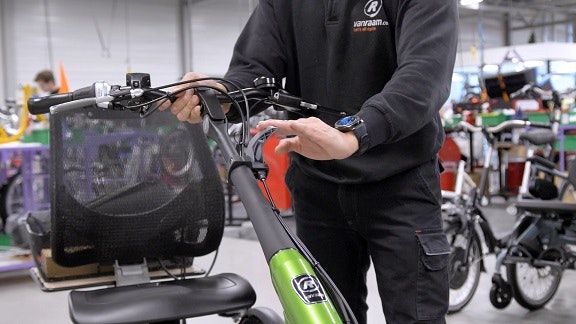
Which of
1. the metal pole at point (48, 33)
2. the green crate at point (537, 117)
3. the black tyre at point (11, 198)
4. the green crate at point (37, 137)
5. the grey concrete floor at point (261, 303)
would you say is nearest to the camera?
the grey concrete floor at point (261, 303)

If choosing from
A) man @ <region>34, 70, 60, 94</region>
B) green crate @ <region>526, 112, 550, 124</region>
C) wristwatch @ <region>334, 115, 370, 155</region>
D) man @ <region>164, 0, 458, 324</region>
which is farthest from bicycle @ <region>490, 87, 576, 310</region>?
man @ <region>34, 70, 60, 94</region>

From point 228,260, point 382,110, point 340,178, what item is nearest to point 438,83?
point 382,110

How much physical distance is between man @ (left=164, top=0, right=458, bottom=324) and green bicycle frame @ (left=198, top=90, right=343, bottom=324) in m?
0.09

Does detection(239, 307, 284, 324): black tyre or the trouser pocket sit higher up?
the trouser pocket

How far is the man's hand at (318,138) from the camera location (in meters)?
0.89

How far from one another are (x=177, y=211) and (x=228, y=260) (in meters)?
3.04

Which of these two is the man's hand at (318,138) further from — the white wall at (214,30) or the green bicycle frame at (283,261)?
the white wall at (214,30)

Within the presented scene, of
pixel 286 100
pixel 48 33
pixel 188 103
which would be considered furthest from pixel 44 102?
pixel 48 33

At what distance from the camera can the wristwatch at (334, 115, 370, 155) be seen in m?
0.94

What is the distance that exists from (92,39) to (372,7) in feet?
40.0

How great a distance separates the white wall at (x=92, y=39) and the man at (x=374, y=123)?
34.5 feet

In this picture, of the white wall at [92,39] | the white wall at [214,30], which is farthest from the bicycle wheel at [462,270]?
the white wall at [214,30]

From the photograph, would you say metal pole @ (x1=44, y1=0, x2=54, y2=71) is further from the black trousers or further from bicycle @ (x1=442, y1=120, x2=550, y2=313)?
the black trousers

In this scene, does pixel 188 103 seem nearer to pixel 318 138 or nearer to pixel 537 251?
pixel 318 138
